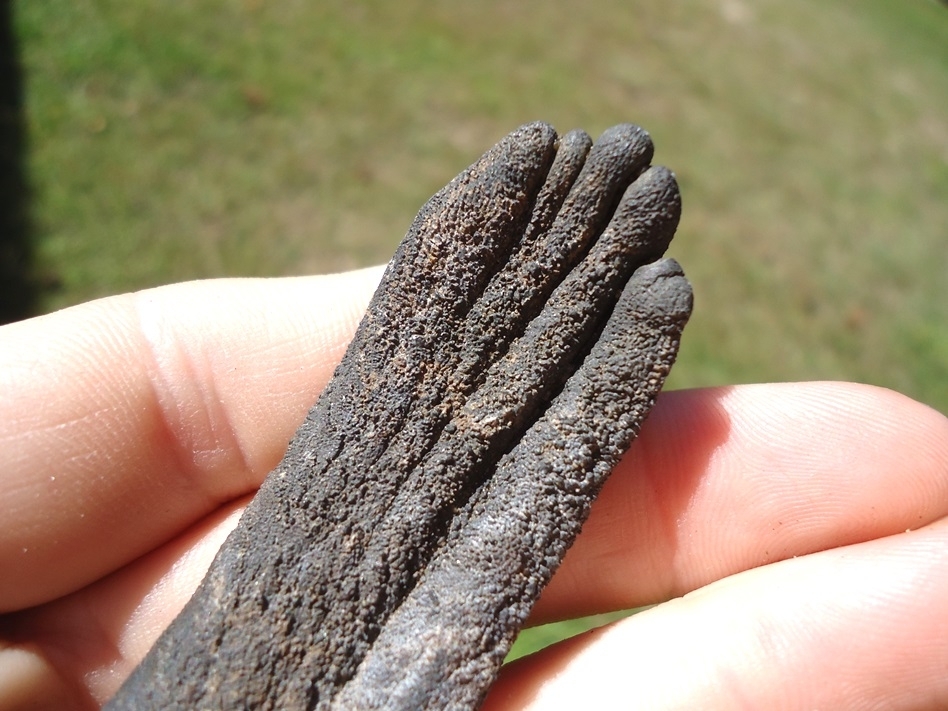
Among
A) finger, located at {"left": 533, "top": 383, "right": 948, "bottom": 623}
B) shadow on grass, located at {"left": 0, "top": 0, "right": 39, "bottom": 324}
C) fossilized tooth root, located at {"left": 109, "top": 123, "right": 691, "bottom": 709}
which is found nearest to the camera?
fossilized tooth root, located at {"left": 109, "top": 123, "right": 691, "bottom": 709}

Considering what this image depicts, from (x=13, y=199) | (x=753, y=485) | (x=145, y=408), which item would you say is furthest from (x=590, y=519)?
(x=13, y=199)

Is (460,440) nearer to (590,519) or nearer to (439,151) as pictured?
(590,519)

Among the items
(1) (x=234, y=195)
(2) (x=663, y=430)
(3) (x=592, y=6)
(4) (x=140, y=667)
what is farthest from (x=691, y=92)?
(4) (x=140, y=667)

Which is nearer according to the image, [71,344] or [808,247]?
[71,344]

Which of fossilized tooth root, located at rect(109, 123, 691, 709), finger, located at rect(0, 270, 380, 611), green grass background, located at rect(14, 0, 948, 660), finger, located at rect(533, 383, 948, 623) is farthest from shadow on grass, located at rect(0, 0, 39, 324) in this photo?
finger, located at rect(533, 383, 948, 623)

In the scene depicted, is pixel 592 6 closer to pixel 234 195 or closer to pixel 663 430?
pixel 234 195

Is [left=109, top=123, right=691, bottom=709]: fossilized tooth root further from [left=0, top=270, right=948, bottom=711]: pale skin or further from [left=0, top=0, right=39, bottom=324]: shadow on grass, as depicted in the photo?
[left=0, top=0, right=39, bottom=324]: shadow on grass

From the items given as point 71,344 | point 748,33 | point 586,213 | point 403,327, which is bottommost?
point 71,344
